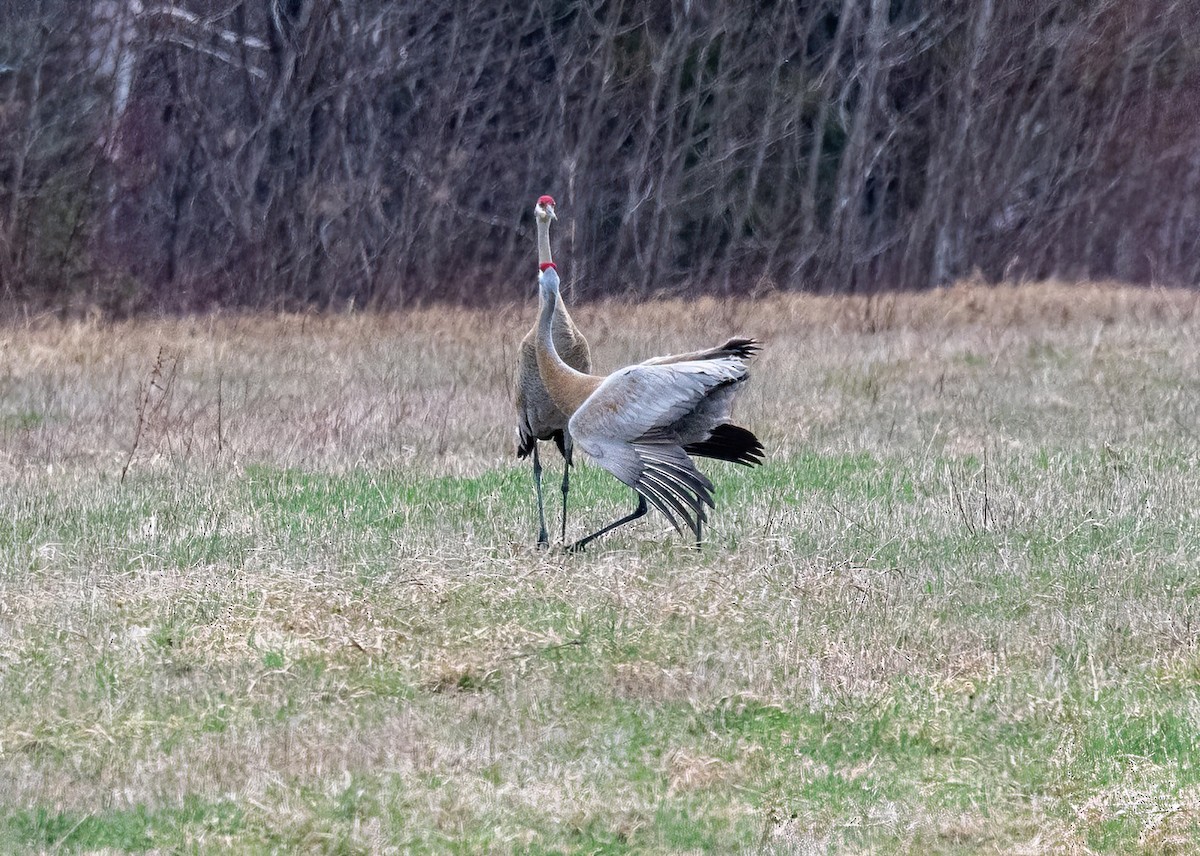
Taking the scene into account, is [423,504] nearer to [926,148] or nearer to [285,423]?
[285,423]

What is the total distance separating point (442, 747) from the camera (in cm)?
546

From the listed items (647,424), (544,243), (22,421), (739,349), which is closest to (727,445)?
(739,349)

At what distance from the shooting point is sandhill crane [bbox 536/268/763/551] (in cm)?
719

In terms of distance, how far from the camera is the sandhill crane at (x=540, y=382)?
26.7 ft

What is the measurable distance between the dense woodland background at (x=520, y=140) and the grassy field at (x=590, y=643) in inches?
424

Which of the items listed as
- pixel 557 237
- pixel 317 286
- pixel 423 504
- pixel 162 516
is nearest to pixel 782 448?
pixel 423 504

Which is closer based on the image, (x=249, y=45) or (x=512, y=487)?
(x=512, y=487)

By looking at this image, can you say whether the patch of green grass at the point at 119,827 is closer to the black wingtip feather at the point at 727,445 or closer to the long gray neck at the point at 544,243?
the black wingtip feather at the point at 727,445

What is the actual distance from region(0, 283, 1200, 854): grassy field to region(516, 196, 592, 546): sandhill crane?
0.44 m

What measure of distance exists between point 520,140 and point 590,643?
69.3 ft

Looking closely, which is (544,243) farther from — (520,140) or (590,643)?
(520,140)

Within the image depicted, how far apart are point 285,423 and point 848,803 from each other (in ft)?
25.0

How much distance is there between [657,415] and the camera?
7285 mm

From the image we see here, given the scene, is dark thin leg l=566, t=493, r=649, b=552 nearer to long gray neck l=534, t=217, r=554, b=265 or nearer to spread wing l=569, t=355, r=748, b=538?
spread wing l=569, t=355, r=748, b=538
